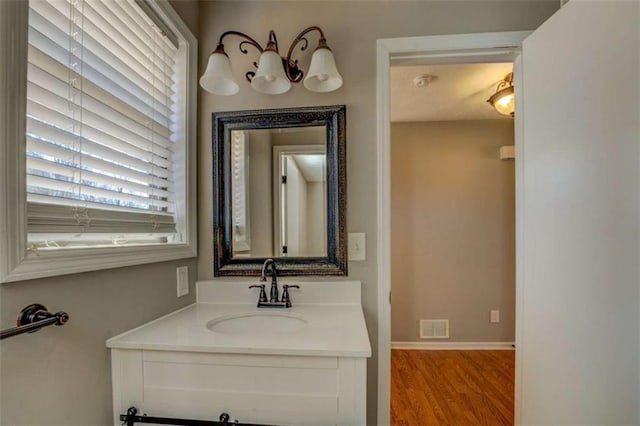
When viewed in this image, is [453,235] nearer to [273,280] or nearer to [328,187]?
[328,187]

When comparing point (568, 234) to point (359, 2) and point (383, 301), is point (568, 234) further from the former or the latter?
point (359, 2)

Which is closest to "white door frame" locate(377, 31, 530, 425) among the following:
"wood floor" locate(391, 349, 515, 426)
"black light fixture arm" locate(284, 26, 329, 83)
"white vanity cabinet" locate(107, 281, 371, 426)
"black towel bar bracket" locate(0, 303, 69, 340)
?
"black light fixture arm" locate(284, 26, 329, 83)

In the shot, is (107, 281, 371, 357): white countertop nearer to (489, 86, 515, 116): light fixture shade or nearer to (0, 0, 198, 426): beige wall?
(0, 0, 198, 426): beige wall

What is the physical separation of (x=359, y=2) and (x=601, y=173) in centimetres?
119

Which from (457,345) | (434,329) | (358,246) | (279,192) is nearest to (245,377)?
(358,246)

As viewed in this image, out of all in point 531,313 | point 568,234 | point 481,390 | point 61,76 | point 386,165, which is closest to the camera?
point 61,76

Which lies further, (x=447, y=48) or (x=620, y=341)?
(x=447, y=48)

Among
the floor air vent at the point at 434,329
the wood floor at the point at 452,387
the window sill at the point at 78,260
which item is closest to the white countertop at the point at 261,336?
the window sill at the point at 78,260

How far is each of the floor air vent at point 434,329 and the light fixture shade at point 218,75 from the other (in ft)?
8.64

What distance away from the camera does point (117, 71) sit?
953 millimetres

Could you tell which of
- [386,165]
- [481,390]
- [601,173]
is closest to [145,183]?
[386,165]

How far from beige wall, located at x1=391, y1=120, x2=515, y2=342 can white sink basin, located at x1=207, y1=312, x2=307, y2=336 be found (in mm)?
1818

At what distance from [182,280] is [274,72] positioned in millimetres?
963

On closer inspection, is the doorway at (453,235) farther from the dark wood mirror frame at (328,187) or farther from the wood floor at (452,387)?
the dark wood mirror frame at (328,187)
